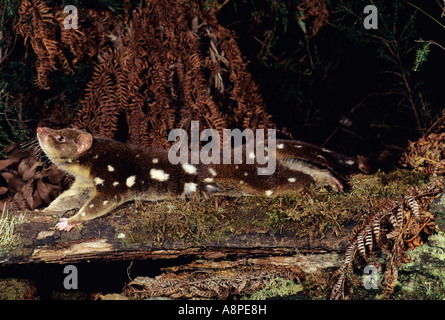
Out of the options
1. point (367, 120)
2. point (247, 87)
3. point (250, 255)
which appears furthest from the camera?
point (367, 120)

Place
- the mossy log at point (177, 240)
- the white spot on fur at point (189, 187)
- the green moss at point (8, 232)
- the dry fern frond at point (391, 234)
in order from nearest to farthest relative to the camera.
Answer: the dry fern frond at point (391, 234), the mossy log at point (177, 240), the green moss at point (8, 232), the white spot on fur at point (189, 187)

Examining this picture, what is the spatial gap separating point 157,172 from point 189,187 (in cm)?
29

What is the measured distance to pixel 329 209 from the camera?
115 inches

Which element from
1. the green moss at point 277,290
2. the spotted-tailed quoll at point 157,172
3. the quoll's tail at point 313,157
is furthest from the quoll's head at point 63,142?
the green moss at point 277,290

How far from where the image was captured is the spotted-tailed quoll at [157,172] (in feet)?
10.7

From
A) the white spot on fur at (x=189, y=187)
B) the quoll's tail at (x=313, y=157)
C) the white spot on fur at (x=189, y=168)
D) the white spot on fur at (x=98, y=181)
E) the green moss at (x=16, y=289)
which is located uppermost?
the quoll's tail at (x=313, y=157)

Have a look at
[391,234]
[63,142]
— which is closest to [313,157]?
[391,234]

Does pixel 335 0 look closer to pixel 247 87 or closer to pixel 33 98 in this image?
pixel 247 87

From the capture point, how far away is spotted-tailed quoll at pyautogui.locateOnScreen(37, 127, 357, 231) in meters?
3.26

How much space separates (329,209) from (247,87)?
51.0 inches

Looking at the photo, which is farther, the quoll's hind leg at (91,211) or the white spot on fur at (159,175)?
the white spot on fur at (159,175)

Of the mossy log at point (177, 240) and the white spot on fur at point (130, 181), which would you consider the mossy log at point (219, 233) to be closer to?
the mossy log at point (177, 240)

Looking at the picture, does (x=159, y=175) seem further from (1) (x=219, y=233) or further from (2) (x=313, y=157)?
(2) (x=313, y=157)

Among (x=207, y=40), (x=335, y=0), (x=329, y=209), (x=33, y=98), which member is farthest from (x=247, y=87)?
(x=33, y=98)
